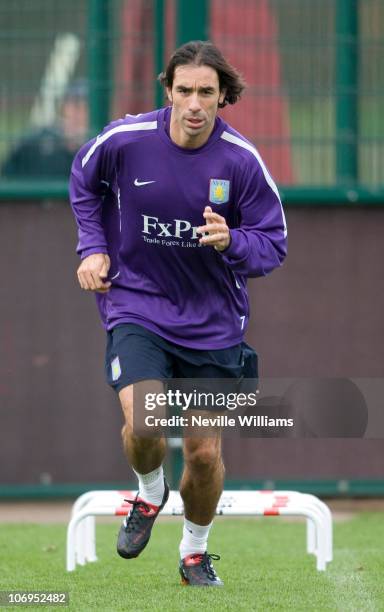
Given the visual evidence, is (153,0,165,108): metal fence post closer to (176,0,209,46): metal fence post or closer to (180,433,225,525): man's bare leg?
(176,0,209,46): metal fence post

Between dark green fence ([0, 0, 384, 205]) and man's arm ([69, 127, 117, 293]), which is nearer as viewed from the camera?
man's arm ([69, 127, 117, 293])

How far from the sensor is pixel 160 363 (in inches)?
255

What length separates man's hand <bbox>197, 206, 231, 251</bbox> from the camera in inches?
238

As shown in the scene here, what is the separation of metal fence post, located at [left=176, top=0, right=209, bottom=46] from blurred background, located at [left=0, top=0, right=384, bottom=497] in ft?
0.05

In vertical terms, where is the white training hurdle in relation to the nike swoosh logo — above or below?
below

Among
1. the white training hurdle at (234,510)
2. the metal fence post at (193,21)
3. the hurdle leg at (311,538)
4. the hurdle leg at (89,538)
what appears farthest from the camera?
the metal fence post at (193,21)

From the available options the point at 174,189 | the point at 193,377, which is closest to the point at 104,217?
the point at 174,189

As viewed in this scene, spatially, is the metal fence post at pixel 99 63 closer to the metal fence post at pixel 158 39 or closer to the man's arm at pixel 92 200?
the metal fence post at pixel 158 39

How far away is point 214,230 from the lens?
6.06m

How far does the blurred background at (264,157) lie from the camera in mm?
10297

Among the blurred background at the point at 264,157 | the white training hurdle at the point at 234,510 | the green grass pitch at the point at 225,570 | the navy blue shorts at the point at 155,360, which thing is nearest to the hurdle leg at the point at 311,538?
the green grass pitch at the point at 225,570

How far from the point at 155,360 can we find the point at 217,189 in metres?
0.79

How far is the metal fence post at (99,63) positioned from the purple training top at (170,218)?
12.4 ft

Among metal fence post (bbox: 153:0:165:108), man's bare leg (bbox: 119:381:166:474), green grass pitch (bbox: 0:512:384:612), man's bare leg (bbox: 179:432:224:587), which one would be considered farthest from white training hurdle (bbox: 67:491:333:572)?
metal fence post (bbox: 153:0:165:108)
